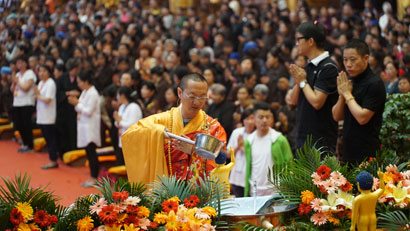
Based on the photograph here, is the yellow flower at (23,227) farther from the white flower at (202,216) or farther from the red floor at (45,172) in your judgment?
the red floor at (45,172)

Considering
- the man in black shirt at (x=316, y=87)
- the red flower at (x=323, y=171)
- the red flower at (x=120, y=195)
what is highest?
the man in black shirt at (x=316, y=87)

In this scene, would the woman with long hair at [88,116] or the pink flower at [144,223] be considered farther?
the woman with long hair at [88,116]

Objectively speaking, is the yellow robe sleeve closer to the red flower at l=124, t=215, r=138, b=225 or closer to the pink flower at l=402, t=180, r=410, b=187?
the red flower at l=124, t=215, r=138, b=225

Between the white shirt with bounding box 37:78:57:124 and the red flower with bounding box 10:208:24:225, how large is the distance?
6.49 m

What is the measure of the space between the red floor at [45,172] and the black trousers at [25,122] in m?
0.30

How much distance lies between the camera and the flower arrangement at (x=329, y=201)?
3111 millimetres

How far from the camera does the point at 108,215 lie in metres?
2.93

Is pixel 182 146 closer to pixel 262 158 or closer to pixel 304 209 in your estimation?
pixel 304 209

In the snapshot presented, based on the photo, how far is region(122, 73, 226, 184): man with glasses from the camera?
12.8 feet

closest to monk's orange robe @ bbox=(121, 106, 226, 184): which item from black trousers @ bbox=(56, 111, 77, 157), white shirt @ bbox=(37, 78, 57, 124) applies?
white shirt @ bbox=(37, 78, 57, 124)

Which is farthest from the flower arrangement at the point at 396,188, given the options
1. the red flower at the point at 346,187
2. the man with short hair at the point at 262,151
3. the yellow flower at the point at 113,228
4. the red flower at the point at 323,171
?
the man with short hair at the point at 262,151

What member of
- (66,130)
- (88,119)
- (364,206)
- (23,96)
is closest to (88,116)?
(88,119)

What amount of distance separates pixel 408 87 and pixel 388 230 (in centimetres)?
449

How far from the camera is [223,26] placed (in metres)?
13.3
